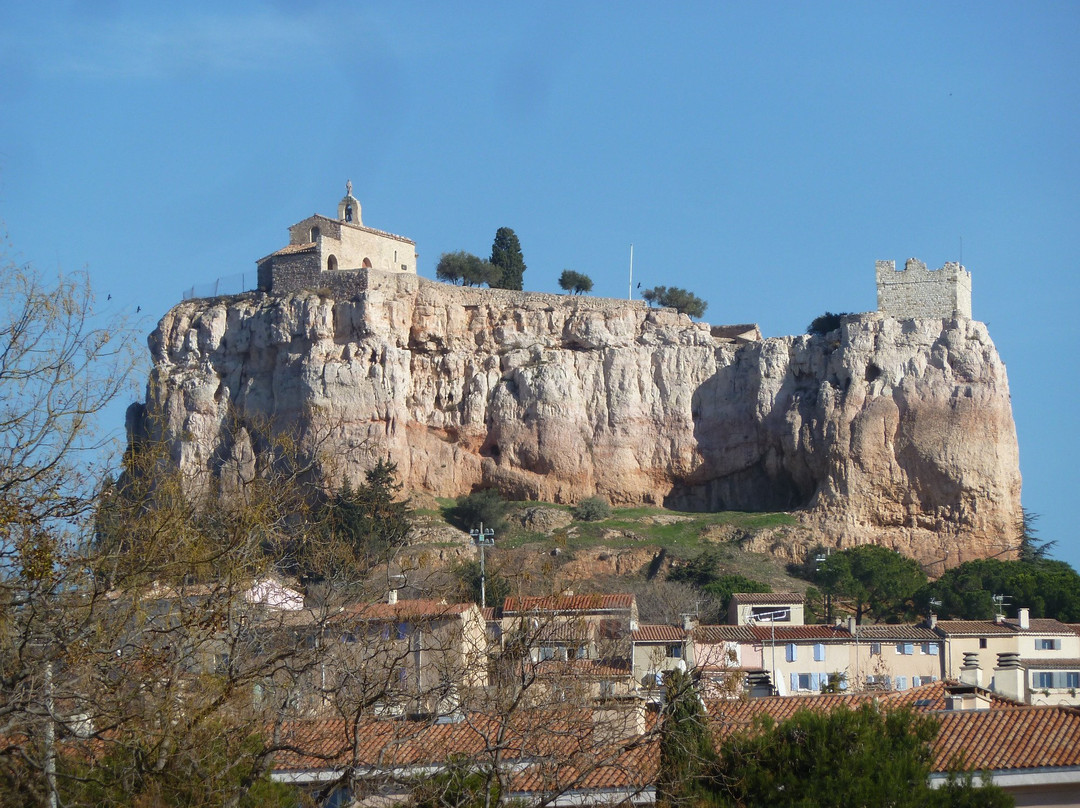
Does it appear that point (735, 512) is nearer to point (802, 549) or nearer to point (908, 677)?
point (802, 549)

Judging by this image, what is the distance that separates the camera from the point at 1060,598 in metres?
49.3

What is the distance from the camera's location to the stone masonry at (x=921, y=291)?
2338 inches

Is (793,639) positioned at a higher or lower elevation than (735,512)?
lower

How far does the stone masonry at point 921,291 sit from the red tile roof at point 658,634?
27653mm

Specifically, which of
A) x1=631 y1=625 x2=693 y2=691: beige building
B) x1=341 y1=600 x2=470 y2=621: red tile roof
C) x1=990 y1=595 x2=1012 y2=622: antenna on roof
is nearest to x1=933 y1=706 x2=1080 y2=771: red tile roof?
x1=341 y1=600 x2=470 y2=621: red tile roof

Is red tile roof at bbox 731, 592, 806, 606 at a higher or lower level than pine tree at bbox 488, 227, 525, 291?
lower

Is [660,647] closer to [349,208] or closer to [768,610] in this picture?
[768,610]

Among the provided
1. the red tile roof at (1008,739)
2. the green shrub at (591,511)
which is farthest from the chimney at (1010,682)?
the green shrub at (591,511)

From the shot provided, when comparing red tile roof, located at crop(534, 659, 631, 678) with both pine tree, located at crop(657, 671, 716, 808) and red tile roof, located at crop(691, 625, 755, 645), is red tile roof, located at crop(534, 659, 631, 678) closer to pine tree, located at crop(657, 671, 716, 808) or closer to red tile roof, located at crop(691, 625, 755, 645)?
pine tree, located at crop(657, 671, 716, 808)

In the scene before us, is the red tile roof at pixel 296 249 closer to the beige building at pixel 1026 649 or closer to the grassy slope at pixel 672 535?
the grassy slope at pixel 672 535

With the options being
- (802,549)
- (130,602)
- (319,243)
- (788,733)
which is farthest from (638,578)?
(130,602)

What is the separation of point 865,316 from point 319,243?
21.2 metres

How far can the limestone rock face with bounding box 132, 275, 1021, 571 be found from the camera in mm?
56688

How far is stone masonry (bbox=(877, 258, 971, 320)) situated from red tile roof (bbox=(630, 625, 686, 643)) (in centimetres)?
2765
